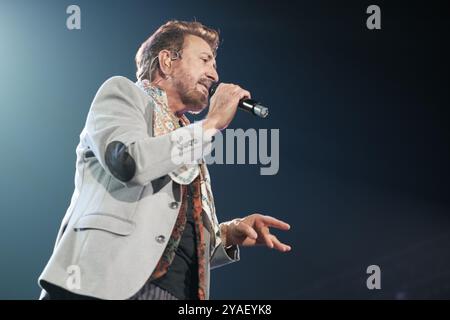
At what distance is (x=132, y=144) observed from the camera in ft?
4.31

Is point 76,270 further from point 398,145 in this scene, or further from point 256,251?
point 398,145

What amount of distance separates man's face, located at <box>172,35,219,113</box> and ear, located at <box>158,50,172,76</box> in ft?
0.06

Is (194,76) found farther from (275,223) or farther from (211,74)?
(275,223)

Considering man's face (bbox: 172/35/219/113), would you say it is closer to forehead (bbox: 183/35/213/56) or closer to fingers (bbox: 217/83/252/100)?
forehead (bbox: 183/35/213/56)

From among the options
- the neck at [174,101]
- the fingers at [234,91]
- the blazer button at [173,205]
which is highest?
the neck at [174,101]

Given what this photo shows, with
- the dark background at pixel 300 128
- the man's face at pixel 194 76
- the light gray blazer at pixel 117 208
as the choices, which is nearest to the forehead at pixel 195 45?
the man's face at pixel 194 76

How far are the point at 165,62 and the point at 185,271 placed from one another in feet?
2.29

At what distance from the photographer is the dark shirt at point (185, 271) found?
1.35 m

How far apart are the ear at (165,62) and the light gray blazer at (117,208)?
0.39m

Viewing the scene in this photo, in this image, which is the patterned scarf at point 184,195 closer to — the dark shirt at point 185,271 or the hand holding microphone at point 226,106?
the dark shirt at point 185,271

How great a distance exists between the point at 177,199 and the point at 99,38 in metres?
1.63

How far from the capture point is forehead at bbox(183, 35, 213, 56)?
185 centimetres

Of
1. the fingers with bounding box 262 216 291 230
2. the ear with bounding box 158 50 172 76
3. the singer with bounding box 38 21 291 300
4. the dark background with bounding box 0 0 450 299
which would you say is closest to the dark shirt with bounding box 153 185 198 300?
the singer with bounding box 38 21 291 300

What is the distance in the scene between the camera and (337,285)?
302 centimetres
